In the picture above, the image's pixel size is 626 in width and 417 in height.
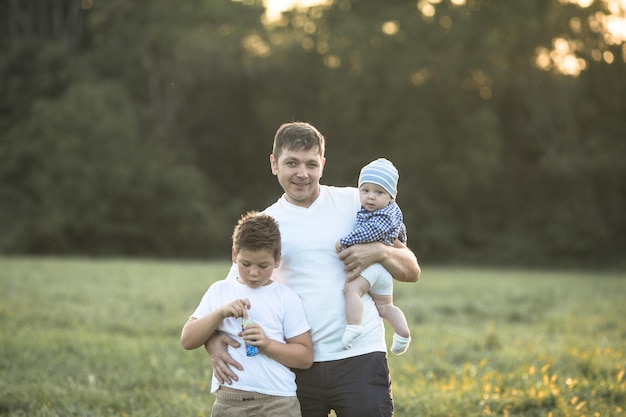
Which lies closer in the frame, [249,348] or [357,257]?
[249,348]

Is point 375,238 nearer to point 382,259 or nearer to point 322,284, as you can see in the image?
point 382,259

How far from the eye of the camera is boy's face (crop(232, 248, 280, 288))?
4188 millimetres

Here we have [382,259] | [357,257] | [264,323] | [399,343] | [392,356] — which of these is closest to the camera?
[264,323]

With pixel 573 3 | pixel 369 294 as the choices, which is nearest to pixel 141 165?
pixel 573 3

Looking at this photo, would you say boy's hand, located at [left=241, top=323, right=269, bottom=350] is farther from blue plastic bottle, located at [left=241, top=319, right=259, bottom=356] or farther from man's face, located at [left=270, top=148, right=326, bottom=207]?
man's face, located at [left=270, top=148, right=326, bottom=207]

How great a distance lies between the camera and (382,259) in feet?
15.0

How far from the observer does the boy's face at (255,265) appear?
419cm

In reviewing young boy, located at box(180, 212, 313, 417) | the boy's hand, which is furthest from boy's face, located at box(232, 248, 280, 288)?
the boy's hand

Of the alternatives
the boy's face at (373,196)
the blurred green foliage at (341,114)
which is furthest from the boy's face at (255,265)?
the blurred green foliage at (341,114)

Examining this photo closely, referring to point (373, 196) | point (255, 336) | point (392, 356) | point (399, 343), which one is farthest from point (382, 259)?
point (392, 356)

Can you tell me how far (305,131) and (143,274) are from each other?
51.5 ft

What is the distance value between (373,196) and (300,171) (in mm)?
464

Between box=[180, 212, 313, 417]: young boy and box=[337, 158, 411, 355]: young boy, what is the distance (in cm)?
28

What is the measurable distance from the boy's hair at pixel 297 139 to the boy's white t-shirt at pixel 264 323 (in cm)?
77
